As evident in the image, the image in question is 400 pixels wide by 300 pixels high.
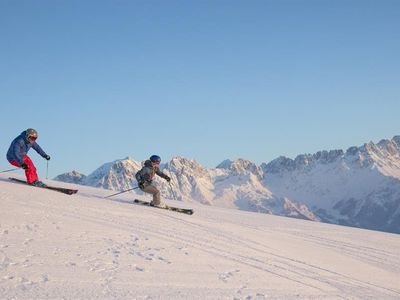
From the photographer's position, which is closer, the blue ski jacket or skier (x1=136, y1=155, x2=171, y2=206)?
the blue ski jacket

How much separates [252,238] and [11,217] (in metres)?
6.38

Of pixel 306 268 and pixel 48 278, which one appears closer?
pixel 48 278

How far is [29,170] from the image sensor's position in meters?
17.0

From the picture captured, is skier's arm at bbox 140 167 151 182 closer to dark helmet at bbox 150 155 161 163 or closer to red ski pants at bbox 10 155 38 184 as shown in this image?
dark helmet at bbox 150 155 161 163

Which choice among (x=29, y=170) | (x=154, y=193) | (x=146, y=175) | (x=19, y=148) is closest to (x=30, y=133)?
(x=19, y=148)

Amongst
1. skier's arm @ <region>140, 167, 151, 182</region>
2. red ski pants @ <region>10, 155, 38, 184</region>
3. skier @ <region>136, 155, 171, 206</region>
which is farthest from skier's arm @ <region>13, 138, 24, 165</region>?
skier's arm @ <region>140, 167, 151, 182</region>

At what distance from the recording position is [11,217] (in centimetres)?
1056

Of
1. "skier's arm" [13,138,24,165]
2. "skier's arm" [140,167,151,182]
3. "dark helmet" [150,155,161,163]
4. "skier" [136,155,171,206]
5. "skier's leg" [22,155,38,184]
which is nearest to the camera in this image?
"skier's arm" [13,138,24,165]

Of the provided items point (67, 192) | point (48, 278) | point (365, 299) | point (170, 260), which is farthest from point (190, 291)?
point (67, 192)

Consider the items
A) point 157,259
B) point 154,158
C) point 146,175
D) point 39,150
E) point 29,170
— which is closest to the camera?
point 157,259

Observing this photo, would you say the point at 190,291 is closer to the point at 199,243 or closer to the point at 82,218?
the point at 199,243

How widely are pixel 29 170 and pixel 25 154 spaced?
0.75 meters

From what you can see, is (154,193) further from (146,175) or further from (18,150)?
(18,150)

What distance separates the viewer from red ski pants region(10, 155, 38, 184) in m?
16.9
